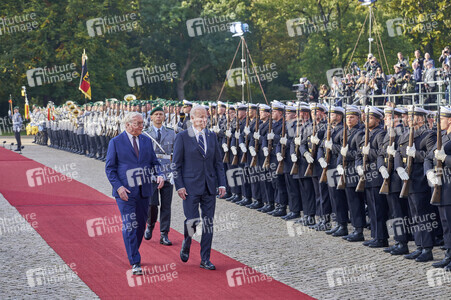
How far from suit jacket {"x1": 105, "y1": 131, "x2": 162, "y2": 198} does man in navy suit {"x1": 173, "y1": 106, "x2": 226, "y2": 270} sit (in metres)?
0.44

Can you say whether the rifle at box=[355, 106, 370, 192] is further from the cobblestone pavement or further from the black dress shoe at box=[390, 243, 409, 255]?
the black dress shoe at box=[390, 243, 409, 255]

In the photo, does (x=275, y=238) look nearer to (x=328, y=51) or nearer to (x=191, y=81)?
(x=328, y=51)

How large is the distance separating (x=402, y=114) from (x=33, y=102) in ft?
171

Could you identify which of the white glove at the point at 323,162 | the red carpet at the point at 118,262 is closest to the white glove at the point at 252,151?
the red carpet at the point at 118,262

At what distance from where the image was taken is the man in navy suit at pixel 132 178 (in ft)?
30.0

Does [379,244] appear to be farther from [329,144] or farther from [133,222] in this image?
[133,222]

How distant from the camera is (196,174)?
959 cm

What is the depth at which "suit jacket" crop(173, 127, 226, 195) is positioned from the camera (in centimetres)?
958

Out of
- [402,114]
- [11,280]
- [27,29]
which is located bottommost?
[11,280]

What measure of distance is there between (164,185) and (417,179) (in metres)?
3.78

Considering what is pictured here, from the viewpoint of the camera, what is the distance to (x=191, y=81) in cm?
6812

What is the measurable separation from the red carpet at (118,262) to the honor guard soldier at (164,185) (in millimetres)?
234

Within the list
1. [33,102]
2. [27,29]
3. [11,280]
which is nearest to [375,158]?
[11,280]

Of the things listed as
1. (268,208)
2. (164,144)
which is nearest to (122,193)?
(164,144)
